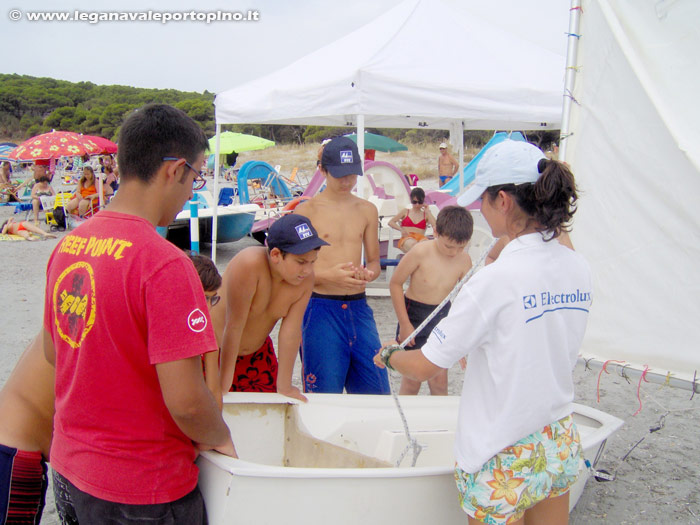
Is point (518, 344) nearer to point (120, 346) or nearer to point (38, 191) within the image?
point (120, 346)

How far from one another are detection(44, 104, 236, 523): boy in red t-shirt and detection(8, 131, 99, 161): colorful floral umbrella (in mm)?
12226

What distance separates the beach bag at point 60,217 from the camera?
11333mm

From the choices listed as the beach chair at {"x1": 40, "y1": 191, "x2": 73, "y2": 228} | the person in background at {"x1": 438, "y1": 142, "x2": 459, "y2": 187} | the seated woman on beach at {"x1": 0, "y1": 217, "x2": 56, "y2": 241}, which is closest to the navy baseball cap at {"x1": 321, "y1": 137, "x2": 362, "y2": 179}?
the seated woman on beach at {"x1": 0, "y1": 217, "x2": 56, "y2": 241}

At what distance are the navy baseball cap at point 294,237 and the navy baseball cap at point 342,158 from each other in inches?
32.1

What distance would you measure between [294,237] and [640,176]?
4.79 ft

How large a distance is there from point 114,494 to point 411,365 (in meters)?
0.82

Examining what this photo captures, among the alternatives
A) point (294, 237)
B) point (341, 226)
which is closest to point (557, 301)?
point (294, 237)

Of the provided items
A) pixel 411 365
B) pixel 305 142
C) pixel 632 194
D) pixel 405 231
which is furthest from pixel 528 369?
pixel 305 142

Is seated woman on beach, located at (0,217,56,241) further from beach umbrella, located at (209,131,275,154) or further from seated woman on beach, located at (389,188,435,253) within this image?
seated woman on beach, located at (389,188,435,253)

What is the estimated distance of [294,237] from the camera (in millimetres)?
2289

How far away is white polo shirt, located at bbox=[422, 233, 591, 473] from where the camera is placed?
4.59 feet

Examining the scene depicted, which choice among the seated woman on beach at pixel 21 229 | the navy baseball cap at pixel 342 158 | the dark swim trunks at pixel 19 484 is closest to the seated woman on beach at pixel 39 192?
the seated woman on beach at pixel 21 229

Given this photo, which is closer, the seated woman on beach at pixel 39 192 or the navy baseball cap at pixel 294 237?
the navy baseball cap at pixel 294 237

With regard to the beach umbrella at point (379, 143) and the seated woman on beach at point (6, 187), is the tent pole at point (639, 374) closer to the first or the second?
the seated woman on beach at point (6, 187)
